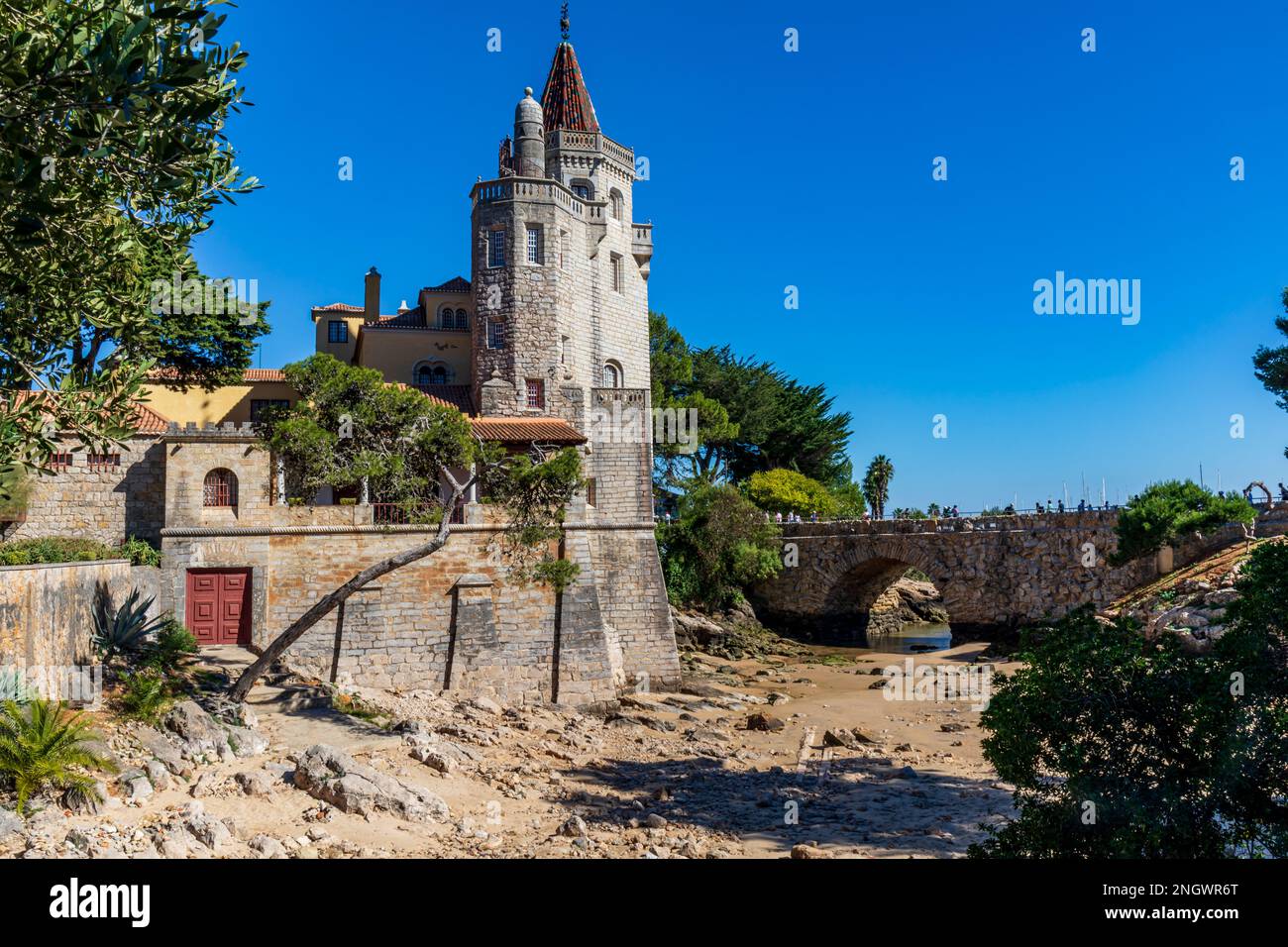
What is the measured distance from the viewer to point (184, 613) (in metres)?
26.4

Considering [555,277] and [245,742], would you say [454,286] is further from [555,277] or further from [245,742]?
[245,742]

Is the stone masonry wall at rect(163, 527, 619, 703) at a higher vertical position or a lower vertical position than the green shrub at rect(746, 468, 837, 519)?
lower

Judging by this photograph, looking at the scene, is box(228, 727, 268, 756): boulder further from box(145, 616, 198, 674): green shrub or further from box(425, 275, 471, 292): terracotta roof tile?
box(425, 275, 471, 292): terracotta roof tile

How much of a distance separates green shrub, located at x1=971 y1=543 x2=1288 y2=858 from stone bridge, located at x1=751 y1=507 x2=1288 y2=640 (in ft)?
97.9

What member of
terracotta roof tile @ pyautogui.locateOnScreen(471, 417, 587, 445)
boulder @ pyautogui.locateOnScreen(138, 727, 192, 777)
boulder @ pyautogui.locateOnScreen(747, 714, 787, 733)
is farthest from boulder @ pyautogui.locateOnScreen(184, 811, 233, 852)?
terracotta roof tile @ pyautogui.locateOnScreen(471, 417, 587, 445)

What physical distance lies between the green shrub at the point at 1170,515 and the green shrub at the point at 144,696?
1478 inches

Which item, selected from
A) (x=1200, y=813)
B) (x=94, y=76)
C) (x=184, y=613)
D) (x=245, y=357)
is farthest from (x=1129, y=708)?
(x=245, y=357)

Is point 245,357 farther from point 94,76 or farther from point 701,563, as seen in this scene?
point 94,76

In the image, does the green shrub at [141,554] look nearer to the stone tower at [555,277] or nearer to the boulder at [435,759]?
the boulder at [435,759]

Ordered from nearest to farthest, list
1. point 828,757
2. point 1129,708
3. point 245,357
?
point 1129,708
point 828,757
point 245,357

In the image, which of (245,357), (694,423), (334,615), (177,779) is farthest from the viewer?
(694,423)

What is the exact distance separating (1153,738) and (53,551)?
25978 mm

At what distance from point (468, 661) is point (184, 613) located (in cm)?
874

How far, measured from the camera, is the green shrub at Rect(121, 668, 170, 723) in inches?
762
